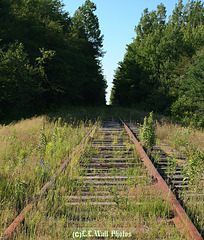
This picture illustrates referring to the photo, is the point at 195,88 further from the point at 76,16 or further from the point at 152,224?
the point at 76,16

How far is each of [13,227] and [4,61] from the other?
12516 millimetres

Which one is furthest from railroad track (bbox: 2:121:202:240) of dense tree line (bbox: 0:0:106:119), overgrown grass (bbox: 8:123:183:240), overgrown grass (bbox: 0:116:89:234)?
dense tree line (bbox: 0:0:106:119)

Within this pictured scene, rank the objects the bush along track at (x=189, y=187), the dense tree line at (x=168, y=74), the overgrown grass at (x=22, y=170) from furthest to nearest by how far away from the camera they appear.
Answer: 1. the dense tree line at (x=168, y=74)
2. the overgrown grass at (x=22, y=170)
3. the bush along track at (x=189, y=187)

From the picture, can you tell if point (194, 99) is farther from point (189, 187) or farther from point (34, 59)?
point (189, 187)

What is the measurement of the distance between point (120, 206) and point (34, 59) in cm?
1880

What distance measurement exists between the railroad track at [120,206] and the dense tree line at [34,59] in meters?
11.5

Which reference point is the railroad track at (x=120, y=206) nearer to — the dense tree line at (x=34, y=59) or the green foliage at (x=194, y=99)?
the dense tree line at (x=34, y=59)

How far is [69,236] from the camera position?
2.47 meters

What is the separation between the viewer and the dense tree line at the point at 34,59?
14039 mm

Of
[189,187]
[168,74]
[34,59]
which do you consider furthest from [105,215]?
[168,74]

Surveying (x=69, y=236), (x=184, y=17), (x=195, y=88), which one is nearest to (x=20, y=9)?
(x=195, y=88)

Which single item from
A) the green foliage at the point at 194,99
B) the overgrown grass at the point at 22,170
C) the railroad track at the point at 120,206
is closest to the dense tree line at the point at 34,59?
the overgrown grass at the point at 22,170

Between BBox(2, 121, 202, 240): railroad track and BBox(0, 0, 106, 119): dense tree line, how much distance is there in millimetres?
11464

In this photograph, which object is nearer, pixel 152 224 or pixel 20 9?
pixel 152 224
